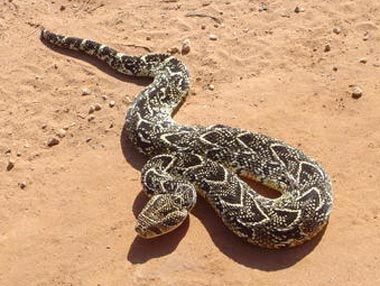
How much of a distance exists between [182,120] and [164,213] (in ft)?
7.26

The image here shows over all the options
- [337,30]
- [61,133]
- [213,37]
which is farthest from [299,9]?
[61,133]

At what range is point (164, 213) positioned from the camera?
7.85 meters

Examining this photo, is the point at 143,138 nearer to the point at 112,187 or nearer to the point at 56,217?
the point at 112,187

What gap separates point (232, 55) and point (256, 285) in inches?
177

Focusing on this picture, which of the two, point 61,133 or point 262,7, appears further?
point 262,7

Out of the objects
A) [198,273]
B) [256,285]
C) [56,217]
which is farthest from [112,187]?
[256,285]

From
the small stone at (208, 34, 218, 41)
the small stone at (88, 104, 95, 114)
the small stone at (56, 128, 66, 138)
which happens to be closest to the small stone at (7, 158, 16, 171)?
the small stone at (56, 128, 66, 138)

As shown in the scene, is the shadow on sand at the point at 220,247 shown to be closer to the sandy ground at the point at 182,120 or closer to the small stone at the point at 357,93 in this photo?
the sandy ground at the point at 182,120

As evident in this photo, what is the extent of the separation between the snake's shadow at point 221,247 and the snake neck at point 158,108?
0.99 metres

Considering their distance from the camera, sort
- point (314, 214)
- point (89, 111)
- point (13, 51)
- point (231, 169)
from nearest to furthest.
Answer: point (314, 214)
point (231, 169)
point (89, 111)
point (13, 51)

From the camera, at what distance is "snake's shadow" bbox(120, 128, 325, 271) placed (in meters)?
7.53

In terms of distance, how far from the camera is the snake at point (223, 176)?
7609 millimetres

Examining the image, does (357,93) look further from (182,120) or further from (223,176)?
(223,176)

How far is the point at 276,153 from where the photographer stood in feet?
28.0
